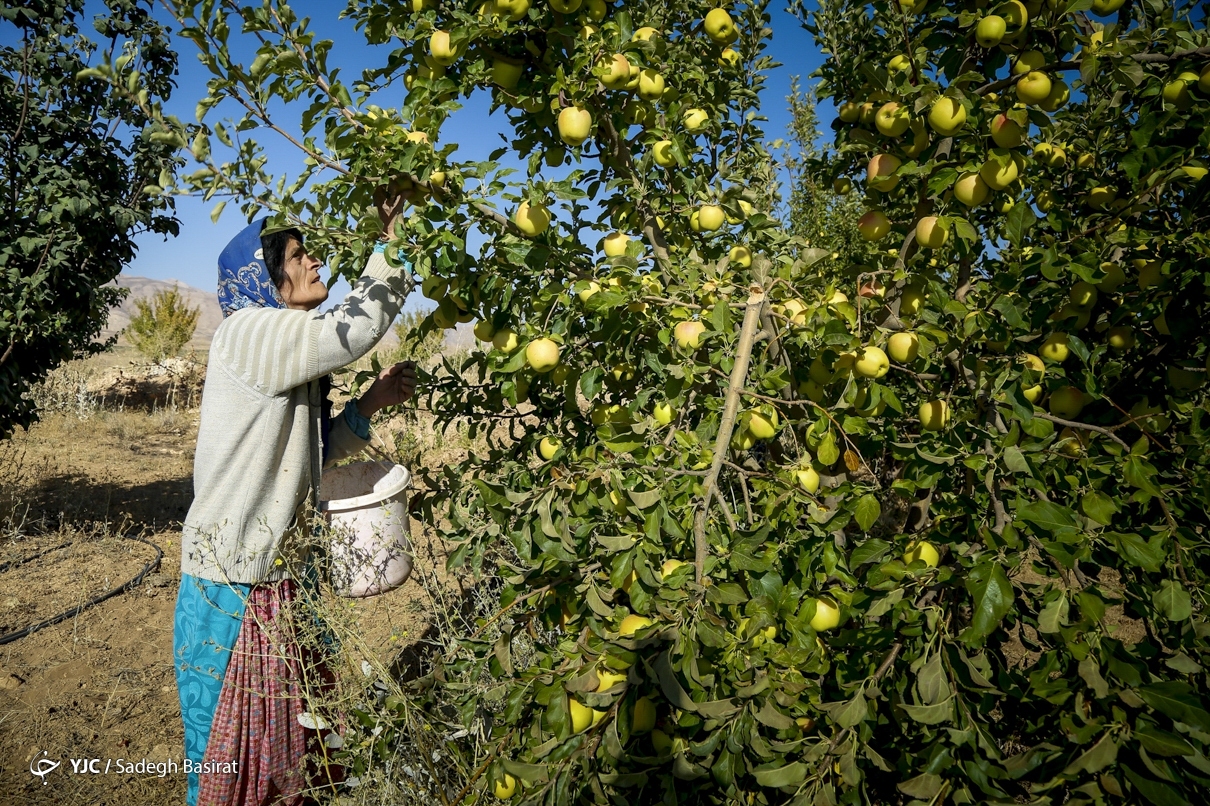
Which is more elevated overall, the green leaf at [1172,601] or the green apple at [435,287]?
the green apple at [435,287]

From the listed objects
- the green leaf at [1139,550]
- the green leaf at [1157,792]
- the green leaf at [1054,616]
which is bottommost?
the green leaf at [1157,792]

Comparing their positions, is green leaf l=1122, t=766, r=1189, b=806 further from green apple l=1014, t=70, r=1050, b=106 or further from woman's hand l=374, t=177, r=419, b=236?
woman's hand l=374, t=177, r=419, b=236

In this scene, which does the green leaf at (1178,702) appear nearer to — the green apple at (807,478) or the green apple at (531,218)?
the green apple at (807,478)

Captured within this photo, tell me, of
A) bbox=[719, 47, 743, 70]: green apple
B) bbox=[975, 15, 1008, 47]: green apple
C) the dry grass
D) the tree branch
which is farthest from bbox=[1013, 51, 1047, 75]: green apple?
the dry grass

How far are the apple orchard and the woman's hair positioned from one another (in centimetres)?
51

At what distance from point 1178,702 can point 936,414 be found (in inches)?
27.9

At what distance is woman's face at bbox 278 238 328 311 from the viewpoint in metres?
2.02

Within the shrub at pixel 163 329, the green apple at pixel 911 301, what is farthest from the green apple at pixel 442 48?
the shrub at pixel 163 329

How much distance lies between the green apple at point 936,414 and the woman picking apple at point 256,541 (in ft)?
4.00

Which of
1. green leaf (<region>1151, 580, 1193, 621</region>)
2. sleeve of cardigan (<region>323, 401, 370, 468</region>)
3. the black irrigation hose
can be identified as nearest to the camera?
green leaf (<region>1151, 580, 1193, 621</region>)

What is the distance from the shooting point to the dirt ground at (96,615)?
243cm

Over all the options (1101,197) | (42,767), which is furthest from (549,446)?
(42,767)

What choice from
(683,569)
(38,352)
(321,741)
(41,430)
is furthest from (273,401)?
(41,430)

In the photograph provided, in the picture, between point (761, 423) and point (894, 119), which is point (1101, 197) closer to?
point (894, 119)
